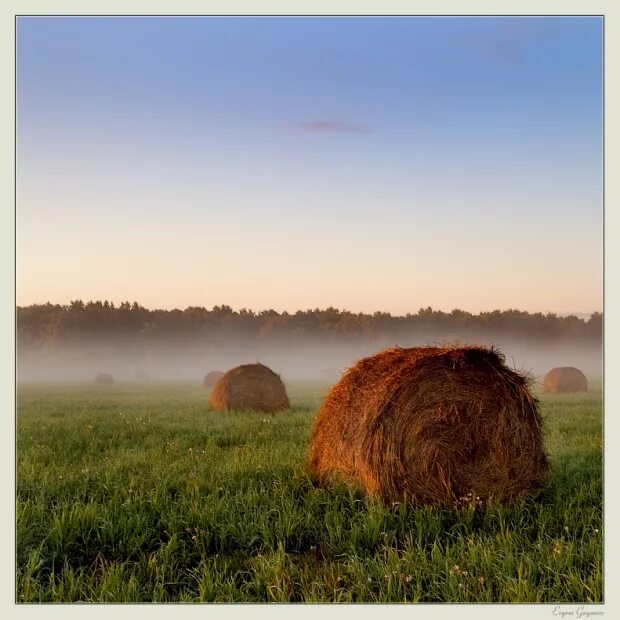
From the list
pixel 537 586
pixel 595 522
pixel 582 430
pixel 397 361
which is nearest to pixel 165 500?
A: pixel 397 361

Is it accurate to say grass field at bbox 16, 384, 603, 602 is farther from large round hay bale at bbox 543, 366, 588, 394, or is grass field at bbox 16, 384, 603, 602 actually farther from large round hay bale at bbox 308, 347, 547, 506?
large round hay bale at bbox 543, 366, 588, 394

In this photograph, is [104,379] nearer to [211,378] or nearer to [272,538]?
[211,378]

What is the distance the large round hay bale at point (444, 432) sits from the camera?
755 centimetres

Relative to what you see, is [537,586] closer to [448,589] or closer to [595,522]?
[448,589]

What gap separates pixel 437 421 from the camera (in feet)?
25.2

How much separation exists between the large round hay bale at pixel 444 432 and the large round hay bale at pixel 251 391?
10.3m

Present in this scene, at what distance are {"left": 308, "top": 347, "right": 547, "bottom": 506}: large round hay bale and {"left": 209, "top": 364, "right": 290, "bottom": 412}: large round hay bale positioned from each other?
10.3 metres

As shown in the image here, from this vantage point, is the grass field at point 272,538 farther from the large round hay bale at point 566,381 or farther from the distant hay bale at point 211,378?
the distant hay bale at point 211,378

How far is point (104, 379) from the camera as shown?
42.9 metres

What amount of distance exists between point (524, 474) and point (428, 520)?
1761mm

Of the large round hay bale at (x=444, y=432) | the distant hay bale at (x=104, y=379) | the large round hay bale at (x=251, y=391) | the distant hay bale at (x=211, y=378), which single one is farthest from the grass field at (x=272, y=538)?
the distant hay bale at (x=104, y=379)

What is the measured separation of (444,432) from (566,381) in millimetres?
23860

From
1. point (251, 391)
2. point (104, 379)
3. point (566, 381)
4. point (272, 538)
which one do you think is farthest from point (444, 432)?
point (104, 379)

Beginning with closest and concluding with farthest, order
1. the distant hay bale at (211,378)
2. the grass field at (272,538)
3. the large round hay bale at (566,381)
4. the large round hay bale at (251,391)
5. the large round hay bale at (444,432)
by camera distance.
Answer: the grass field at (272,538) → the large round hay bale at (444,432) → the large round hay bale at (251,391) → the large round hay bale at (566,381) → the distant hay bale at (211,378)
